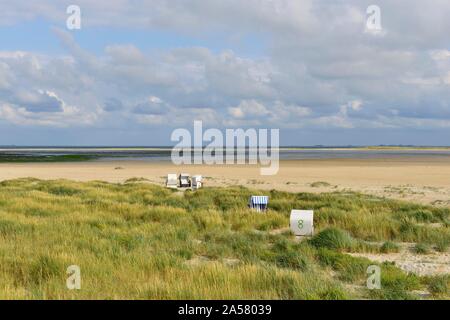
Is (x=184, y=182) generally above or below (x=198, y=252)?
above

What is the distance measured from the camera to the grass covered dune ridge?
21.4 ft

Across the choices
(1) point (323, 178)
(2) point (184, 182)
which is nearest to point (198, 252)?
(2) point (184, 182)

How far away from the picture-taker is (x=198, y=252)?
9711 mm

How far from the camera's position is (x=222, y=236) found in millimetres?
11094

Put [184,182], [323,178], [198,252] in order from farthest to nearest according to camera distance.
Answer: [323,178]
[184,182]
[198,252]

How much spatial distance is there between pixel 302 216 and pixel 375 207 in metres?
6.44

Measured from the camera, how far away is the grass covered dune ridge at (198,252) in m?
6.53

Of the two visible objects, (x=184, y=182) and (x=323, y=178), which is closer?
(x=184, y=182)

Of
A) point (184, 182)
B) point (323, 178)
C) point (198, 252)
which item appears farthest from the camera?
point (323, 178)

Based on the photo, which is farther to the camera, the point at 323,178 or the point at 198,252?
the point at 323,178

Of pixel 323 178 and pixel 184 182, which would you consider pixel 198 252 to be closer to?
pixel 184 182

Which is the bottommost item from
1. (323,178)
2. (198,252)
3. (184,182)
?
(198,252)

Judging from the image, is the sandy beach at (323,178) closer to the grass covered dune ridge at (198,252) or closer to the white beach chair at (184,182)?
the white beach chair at (184,182)

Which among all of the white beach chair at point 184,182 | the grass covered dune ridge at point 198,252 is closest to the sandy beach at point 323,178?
the white beach chair at point 184,182
